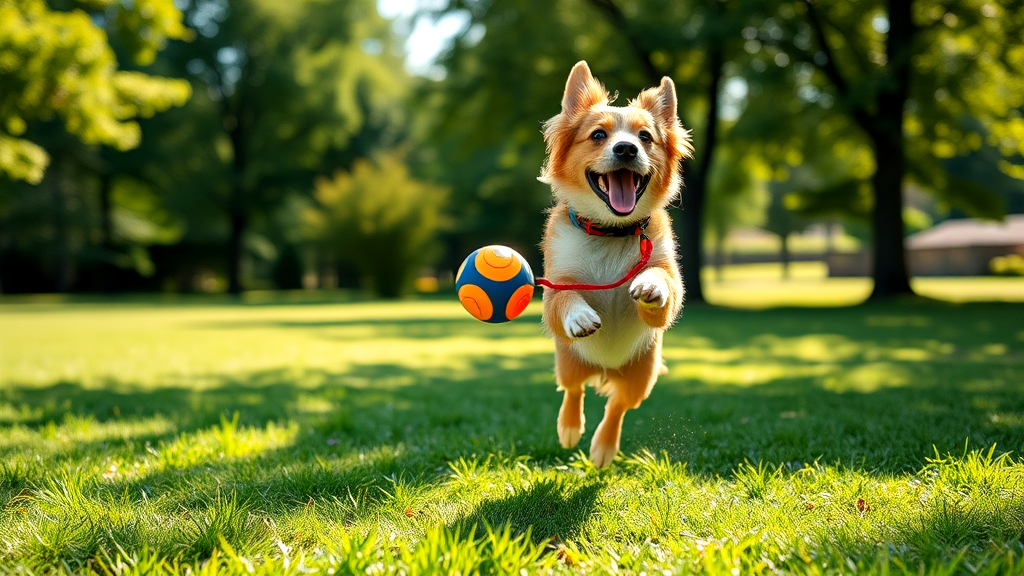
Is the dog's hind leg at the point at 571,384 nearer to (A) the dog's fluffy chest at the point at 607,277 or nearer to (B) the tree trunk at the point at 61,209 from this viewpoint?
(A) the dog's fluffy chest at the point at 607,277

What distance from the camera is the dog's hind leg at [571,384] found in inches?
148

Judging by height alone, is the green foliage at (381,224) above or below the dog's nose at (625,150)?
above

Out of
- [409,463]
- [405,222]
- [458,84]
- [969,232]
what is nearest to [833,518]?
[409,463]

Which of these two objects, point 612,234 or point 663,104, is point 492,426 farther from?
point 663,104

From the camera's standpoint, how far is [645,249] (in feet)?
11.3

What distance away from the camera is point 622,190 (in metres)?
3.37

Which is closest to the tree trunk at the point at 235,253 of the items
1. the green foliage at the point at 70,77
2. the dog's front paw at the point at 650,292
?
the green foliage at the point at 70,77

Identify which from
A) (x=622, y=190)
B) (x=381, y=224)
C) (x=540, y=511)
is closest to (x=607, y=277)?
(x=622, y=190)

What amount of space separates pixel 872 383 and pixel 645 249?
5390 mm

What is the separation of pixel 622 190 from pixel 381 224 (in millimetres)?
32066

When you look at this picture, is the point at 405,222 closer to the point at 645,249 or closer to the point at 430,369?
the point at 430,369

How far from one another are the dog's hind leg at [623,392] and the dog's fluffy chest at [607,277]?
193mm

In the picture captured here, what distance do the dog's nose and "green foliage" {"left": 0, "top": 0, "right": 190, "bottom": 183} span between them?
24.3ft

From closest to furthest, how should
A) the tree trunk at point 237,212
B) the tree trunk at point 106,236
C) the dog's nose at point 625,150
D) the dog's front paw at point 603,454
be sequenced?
the dog's nose at point 625,150
the dog's front paw at point 603,454
the tree trunk at point 237,212
the tree trunk at point 106,236
